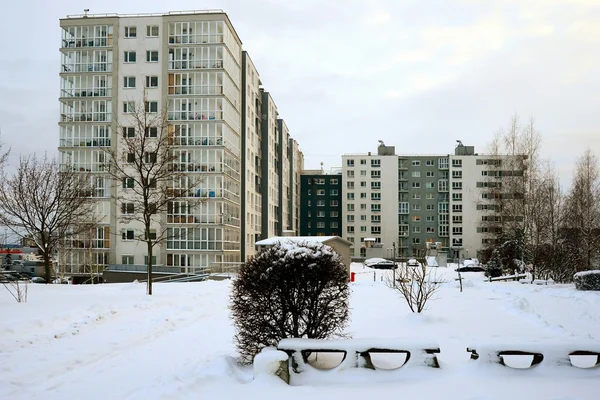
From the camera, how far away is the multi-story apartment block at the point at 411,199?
98.4m

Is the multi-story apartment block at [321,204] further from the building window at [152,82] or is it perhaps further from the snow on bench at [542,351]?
the snow on bench at [542,351]

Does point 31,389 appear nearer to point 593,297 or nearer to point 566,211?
point 593,297

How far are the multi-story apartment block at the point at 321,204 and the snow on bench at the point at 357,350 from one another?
319ft

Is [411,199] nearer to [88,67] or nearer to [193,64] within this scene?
[193,64]

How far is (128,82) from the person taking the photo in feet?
177

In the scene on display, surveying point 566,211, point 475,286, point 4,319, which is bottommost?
point 475,286

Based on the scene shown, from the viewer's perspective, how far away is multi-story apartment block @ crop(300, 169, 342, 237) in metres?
106

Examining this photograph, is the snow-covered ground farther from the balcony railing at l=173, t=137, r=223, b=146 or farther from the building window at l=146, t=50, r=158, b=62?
the building window at l=146, t=50, r=158, b=62

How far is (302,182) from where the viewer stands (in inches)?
4235

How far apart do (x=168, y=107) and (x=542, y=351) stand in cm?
4910

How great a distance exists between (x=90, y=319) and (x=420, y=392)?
9931mm

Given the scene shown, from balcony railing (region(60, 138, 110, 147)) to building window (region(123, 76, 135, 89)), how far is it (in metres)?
5.84

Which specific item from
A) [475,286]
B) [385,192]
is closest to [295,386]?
[475,286]

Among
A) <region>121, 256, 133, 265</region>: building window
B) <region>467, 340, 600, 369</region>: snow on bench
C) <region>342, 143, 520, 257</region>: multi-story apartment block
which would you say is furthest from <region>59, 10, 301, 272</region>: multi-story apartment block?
<region>342, 143, 520, 257</region>: multi-story apartment block
